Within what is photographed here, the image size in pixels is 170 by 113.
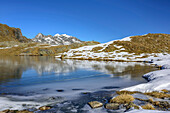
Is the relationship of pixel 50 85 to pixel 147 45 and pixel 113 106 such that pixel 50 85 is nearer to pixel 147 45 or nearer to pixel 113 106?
pixel 113 106

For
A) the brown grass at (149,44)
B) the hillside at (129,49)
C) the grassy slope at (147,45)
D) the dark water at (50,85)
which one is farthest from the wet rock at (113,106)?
the grassy slope at (147,45)

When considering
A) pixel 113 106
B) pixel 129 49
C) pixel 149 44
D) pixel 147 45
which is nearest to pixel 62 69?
pixel 113 106

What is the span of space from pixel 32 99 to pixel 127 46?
73.0 meters

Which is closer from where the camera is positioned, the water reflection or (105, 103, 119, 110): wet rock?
(105, 103, 119, 110): wet rock

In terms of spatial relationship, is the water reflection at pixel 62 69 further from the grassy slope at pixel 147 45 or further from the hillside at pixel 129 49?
the grassy slope at pixel 147 45

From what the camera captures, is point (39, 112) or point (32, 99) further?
point (32, 99)

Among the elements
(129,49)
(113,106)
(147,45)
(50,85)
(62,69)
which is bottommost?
(113,106)

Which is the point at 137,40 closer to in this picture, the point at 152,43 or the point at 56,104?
the point at 152,43

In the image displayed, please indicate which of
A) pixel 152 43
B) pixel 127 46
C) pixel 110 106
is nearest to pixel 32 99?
pixel 110 106

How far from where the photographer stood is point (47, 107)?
26.1 feet

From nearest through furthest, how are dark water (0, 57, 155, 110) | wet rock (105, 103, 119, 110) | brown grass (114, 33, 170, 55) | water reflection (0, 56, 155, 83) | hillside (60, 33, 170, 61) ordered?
wet rock (105, 103, 119, 110) → dark water (0, 57, 155, 110) → water reflection (0, 56, 155, 83) → hillside (60, 33, 170, 61) → brown grass (114, 33, 170, 55)

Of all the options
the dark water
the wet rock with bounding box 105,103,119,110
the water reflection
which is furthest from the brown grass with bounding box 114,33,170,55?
the wet rock with bounding box 105,103,119,110

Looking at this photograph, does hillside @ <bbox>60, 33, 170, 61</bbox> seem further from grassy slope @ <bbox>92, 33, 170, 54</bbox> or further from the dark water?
the dark water

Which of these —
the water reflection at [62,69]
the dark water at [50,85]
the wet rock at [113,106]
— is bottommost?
the wet rock at [113,106]
